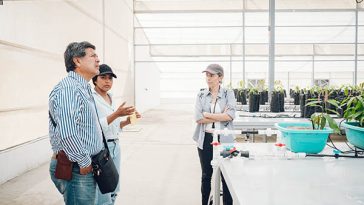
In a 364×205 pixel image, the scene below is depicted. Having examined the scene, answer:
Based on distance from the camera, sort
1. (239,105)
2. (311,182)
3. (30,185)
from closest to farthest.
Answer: (311,182), (30,185), (239,105)

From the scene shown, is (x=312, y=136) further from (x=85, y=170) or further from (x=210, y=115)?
(x=85, y=170)

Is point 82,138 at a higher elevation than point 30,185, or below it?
higher

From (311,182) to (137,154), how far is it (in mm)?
3953

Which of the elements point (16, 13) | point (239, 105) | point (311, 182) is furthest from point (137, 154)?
point (311, 182)

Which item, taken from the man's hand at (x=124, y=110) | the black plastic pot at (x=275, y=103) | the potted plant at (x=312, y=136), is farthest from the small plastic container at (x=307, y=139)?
the black plastic pot at (x=275, y=103)

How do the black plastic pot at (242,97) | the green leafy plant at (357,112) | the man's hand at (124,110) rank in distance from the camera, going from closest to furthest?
1. the green leafy plant at (357,112)
2. the man's hand at (124,110)
3. the black plastic pot at (242,97)

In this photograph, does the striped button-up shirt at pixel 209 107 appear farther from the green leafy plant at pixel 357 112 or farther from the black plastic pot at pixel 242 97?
the black plastic pot at pixel 242 97

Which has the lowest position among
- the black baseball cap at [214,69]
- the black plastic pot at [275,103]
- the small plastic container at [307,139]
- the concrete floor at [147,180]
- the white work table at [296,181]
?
the concrete floor at [147,180]

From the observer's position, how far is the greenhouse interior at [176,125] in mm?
1445

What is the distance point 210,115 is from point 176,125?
6063 mm

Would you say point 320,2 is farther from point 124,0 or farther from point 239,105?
point 239,105

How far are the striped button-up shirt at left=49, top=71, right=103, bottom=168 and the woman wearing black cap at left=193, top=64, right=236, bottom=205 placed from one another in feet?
3.25

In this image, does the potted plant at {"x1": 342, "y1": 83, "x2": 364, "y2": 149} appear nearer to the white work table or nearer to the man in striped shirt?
the white work table

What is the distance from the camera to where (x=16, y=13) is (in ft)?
12.6
